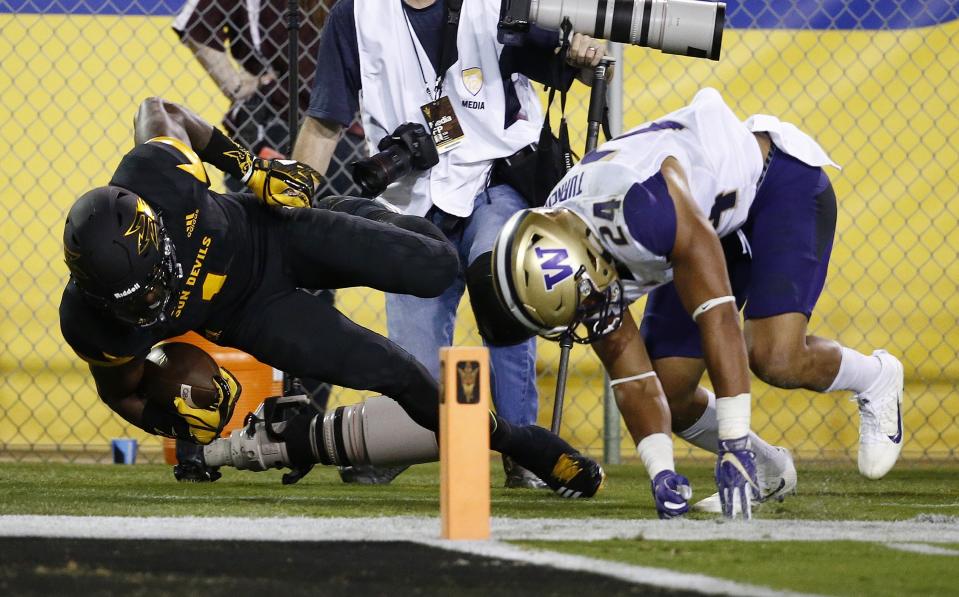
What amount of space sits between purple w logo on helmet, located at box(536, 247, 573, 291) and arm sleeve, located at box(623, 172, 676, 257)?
21 centimetres

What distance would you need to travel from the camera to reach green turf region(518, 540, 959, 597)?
2.07m

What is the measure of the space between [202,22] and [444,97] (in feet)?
5.65

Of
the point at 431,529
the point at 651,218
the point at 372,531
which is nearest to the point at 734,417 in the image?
the point at 651,218

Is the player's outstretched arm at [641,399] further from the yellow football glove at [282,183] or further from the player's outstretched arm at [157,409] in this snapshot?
the player's outstretched arm at [157,409]

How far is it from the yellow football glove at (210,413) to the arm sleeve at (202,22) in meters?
2.25

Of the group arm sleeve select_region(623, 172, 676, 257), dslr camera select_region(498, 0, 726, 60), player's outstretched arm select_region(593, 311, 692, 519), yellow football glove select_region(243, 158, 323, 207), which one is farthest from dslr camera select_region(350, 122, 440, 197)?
arm sleeve select_region(623, 172, 676, 257)

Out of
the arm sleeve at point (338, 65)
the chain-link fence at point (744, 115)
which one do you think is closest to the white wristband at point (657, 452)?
the arm sleeve at point (338, 65)

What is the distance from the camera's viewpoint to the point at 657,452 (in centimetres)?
328

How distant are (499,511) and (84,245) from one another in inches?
46.0

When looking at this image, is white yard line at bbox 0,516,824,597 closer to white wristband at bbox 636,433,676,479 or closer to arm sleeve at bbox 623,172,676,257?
white wristband at bbox 636,433,676,479

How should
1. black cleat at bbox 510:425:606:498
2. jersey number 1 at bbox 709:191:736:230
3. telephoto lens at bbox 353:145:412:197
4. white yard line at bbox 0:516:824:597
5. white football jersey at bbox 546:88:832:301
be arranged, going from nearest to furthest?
1. white yard line at bbox 0:516:824:597
2. white football jersey at bbox 546:88:832:301
3. jersey number 1 at bbox 709:191:736:230
4. black cleat at bbox 510:425:606:498
5. telephoto lens at bbox 353:145:412:197

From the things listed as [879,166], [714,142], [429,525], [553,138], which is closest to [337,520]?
[429,525]

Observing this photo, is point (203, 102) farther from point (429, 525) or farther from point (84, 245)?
point (429, 525)

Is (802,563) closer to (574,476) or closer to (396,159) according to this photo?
(574,476)
